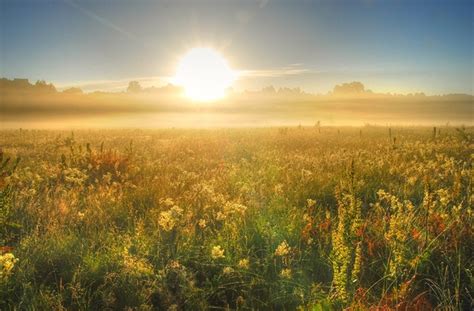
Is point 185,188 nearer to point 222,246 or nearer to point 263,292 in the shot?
point 222,246

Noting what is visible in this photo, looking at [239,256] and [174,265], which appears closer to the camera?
[174,265]

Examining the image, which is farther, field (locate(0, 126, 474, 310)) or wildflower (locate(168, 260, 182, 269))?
wildflower (locate(168, 260, 182, 269))

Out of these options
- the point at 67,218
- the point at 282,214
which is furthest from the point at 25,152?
the point at 282,214

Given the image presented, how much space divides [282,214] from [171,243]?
5.64 feet

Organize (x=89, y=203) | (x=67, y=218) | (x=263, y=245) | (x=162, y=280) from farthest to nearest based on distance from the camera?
(x=89, y=203)
(x=67, y=218)
(x=263, y=245)
(x=162, y=280)

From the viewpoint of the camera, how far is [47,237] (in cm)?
462

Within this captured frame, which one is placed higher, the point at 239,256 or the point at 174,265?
the point at 174,265

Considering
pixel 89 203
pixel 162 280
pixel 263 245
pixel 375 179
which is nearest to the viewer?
pixel 162 280

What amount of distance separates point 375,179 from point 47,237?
5666 mm

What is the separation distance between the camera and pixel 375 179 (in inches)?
303

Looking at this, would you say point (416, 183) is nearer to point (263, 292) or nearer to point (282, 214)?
point (282, 214)

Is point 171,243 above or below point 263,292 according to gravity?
above

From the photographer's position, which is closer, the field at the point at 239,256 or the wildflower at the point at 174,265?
the field at the point at 239,256

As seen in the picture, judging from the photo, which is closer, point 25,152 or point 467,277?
point 467,277
